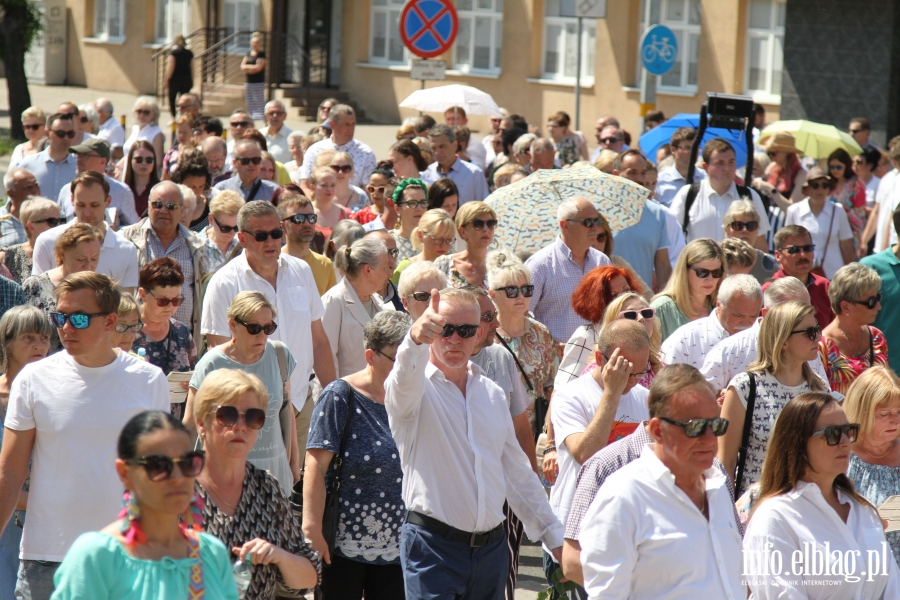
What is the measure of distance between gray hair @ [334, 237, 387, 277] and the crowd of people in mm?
14

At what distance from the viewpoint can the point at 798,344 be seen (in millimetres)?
5730

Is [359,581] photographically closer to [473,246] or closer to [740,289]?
[740,289]

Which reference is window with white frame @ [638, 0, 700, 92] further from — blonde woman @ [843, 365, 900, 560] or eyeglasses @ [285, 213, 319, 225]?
blonde woman @ [843, 365, 900, 560]

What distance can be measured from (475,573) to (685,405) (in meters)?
1.32

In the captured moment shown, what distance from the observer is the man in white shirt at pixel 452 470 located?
481 centimetres

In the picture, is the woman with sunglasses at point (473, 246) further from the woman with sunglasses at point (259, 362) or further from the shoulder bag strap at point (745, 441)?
the shoulder bag strap at point (745, 441)

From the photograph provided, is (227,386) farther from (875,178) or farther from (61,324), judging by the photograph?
(875,178)

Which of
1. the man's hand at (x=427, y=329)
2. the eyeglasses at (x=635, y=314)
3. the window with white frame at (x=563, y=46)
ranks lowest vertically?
the eyeglasses at (x=635, y=314)

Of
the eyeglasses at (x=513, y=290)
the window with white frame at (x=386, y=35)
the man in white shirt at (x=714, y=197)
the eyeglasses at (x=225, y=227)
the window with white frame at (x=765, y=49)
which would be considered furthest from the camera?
the window with white frame at (x=386, y=35)

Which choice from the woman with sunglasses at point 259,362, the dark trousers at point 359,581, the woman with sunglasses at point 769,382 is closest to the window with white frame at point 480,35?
the woman with sunglasses at point 259,362

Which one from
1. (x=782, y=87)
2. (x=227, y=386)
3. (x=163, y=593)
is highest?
(x=782, y=87)

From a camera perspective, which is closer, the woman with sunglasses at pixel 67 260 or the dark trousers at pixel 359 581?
the dark trousers at pixel 359 581

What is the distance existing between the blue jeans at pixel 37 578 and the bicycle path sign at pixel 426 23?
9.82 m

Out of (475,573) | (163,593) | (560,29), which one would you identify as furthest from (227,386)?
(560,29)
